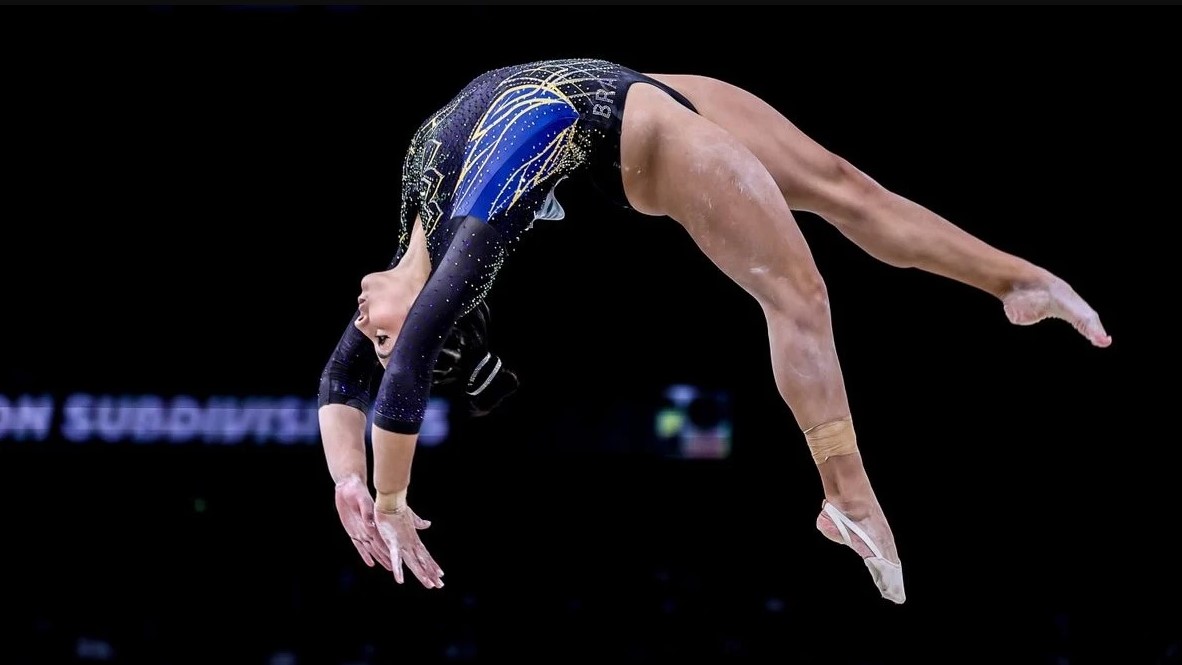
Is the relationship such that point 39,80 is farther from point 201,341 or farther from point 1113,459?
point 1113,459

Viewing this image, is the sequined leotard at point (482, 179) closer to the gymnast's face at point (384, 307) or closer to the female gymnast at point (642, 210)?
the female gymnast at point (642, 210)

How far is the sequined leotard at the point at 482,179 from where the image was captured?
98.4 inches

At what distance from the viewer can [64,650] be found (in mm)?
4645

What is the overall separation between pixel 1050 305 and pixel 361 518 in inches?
58.3

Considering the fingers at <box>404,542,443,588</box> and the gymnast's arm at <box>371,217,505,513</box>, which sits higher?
the gymnast's arm at <box>371,217,505,513</box>

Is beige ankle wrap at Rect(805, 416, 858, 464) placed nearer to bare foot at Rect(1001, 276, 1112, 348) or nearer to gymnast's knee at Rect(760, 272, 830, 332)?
gymnast's knee at Rect(760, 272, 830, 332)

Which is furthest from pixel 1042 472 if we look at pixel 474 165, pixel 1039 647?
pixel 474 165

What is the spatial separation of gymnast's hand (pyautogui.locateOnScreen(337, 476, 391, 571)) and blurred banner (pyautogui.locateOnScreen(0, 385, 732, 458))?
1.80 m

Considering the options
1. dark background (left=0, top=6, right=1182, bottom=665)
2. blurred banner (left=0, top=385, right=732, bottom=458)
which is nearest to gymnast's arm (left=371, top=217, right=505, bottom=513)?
dark background (left=0, top=6, right=1182, bottom=665)

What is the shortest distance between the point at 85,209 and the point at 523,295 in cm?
157

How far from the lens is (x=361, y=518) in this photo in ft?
9.13

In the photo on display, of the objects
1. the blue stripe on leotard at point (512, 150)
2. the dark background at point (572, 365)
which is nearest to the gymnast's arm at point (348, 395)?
the blue stripe on leotard at point (512, 150)

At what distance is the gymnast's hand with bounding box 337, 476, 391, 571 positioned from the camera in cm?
276

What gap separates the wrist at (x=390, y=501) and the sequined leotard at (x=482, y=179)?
202 mm
